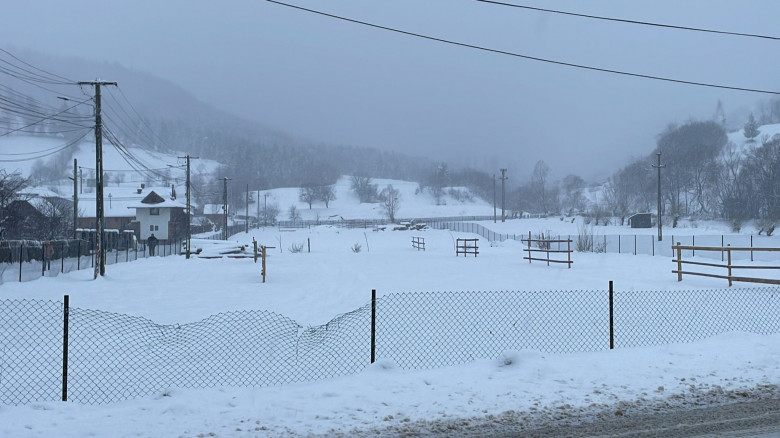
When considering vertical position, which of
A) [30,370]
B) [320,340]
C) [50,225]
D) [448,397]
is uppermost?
[50,225]

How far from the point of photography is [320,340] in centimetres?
1134

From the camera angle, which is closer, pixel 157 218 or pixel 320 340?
pixel 320 340

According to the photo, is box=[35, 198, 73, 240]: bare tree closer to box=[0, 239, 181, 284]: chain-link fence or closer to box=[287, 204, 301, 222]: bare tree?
box=[0, 239, 181, 284]: chain-link fence

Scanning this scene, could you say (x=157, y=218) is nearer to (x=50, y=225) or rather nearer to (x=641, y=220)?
(x=50, y=225)

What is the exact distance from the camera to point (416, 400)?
7105 millimetres

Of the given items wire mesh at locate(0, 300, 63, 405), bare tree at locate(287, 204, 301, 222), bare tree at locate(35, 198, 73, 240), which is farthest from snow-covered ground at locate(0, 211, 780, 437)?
bare tree at locate(287, 204, 301, 222)

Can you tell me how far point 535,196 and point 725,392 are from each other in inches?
6193

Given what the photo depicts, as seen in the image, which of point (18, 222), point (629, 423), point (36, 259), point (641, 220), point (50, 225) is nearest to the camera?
point (629, 423)

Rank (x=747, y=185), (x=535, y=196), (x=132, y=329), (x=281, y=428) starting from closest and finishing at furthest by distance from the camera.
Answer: (x=281, y=428), (x=132, y=329), (x=747, y=185), (x=535, y=196)

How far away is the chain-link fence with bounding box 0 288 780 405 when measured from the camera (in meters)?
9.09

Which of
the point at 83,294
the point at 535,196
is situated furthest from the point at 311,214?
the point at 83,294

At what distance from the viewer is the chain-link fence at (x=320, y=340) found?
29.8ft

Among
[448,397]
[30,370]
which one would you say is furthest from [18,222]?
[448,397]

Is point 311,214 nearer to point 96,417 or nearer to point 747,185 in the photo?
point 747,185
